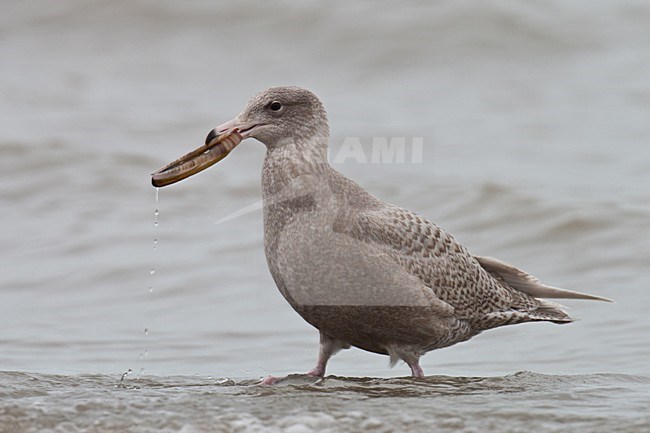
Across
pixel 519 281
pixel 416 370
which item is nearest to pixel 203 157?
pixel 416 370

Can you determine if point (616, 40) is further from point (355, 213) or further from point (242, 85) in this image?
point (355, 213)

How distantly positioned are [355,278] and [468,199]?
726cm

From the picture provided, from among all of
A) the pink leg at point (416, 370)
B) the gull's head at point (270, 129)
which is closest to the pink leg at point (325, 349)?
the pink leg at point (416, 370)

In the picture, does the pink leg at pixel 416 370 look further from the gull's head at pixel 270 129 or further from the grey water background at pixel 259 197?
the gull's head at pixel 270 129

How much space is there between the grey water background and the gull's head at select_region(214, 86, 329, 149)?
1343 mm

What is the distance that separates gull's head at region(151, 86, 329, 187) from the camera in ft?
23.5

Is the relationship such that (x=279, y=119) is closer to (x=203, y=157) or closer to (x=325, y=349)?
(x=203, y=157)

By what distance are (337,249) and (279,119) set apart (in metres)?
0.84

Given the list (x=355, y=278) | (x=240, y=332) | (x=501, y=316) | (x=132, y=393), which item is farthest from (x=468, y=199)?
(x=132, y=393)

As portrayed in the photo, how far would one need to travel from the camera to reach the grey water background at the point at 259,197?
6457mm

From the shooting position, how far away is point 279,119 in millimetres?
7324

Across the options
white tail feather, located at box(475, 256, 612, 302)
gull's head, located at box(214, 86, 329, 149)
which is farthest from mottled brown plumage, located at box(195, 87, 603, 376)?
white tail feather, located at box(475, 256, 612, 302)

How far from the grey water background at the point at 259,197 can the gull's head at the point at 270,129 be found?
3.92ft

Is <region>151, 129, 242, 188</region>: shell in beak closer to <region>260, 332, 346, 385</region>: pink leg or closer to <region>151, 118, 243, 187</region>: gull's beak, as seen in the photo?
<region>151, 118, 243, 187</region>: gull's beak
